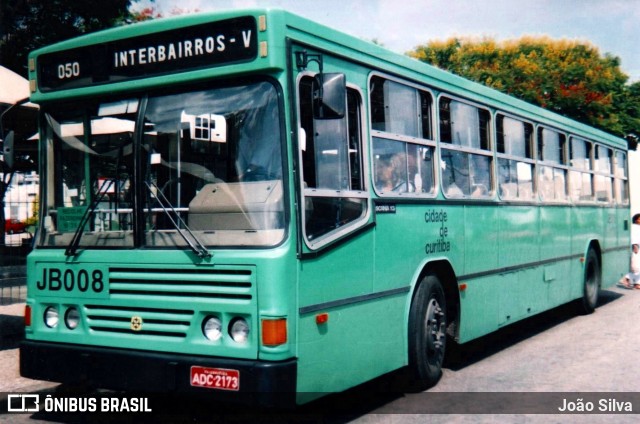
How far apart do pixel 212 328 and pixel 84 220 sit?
141cm

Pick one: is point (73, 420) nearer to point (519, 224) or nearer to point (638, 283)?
point (519, 224)

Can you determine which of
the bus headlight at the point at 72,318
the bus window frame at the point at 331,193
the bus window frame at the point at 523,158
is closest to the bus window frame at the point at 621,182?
the bus window frame at the point at 523,158

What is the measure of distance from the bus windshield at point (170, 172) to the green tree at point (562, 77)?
22090 mm

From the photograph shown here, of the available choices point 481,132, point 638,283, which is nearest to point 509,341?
point 481,132

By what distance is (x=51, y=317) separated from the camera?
5746 millimetres

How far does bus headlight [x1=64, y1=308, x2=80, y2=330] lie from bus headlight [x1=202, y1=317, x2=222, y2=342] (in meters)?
1.17

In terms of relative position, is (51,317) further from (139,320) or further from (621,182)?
(621,182)

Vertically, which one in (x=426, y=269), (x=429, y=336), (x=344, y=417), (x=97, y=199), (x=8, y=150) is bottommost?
(x=344, y=417)

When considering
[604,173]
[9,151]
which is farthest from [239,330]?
[604,173]

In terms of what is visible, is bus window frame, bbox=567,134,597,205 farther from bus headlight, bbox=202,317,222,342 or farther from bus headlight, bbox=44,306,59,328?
bus headlight, bbox=44,306,59,328

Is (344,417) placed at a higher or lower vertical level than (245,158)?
lower

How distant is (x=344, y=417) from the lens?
20.0 ft

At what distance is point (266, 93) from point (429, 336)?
295cm

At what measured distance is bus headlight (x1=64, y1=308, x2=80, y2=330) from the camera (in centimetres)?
563
